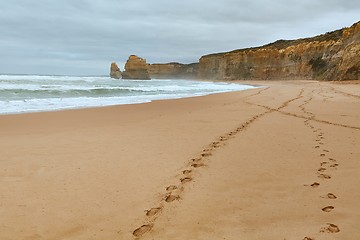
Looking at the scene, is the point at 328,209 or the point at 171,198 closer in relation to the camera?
the point at 328,209

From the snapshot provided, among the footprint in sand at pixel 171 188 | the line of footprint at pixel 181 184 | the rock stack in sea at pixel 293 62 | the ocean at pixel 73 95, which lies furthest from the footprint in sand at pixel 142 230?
the rock stack in sea at pixel 293 62

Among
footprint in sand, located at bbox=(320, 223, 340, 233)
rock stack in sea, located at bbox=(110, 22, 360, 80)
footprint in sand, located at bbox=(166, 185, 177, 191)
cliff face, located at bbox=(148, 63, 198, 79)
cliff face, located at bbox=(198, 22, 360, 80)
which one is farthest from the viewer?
cliff face, located at bbox=(148, 63, 198, 79)

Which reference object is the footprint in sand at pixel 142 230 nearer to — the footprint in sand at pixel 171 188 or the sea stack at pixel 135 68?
the footprint in sand at pixel 171 188

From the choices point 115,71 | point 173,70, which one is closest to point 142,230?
point 115,71

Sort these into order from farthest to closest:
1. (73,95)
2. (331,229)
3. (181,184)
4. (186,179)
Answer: (73,95), (186,179), (181,184), (331,229)

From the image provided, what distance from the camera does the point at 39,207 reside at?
9.60 ft

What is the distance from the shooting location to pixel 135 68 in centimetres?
9819

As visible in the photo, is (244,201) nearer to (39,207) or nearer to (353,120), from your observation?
(39,207)

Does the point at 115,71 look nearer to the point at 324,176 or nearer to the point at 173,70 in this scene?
the point at 173,70

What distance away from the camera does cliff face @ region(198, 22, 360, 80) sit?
113ft

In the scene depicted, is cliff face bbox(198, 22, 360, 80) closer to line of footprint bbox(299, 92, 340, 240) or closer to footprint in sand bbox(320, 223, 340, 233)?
line of footprint bbox(299, 92, 340, 240)

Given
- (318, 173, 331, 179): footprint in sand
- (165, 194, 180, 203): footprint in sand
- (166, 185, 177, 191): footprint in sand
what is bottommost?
(165, 194, 180, 203): footprint in sand

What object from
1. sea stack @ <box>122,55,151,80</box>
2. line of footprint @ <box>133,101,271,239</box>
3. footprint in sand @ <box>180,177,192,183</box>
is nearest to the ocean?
line of footprint @ <box>133,101,271,239</box>

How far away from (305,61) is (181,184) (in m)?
57.9
